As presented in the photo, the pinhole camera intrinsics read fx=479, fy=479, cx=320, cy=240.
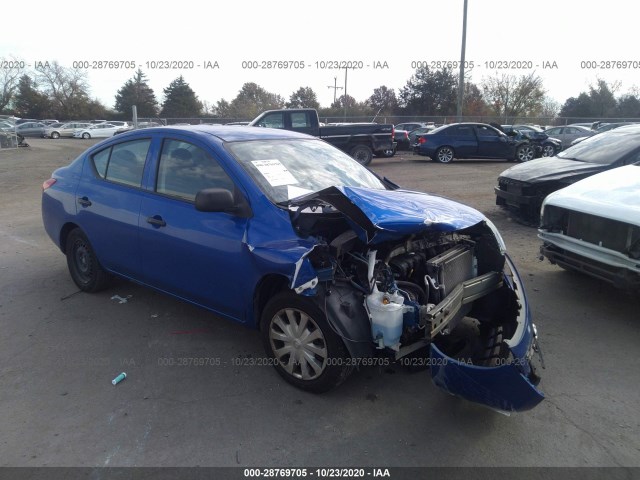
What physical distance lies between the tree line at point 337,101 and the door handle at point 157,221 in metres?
41.0

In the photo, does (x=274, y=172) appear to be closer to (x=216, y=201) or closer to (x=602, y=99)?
(x=216, y=201)

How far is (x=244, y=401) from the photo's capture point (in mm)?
3213

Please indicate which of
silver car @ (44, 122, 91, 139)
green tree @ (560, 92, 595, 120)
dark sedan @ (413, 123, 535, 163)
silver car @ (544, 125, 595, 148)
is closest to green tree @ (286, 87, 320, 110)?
silver car @ (44, 122, 91, 139)

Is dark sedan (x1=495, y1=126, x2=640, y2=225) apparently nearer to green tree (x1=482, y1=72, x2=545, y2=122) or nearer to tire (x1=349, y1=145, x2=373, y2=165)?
tire (x1=349, y1=145, x2=373, y2=165)

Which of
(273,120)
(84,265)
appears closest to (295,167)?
(84,265)

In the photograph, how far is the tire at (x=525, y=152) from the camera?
1809 centimetres

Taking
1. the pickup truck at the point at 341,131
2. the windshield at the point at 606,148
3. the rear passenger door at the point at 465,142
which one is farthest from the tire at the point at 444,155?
the windshield at the point at 606,148

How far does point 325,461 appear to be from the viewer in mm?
2672

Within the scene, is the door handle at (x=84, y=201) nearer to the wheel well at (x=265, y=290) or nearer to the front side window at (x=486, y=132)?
the wheel well at (x=265, y=290)

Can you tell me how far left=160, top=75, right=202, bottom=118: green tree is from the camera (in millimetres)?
52188

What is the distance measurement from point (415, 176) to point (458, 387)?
472 inches

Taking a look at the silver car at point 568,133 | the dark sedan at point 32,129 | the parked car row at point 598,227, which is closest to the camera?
the parked car row at point 598,227

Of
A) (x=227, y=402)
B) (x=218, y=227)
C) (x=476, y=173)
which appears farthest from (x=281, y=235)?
(x=476, y=173)

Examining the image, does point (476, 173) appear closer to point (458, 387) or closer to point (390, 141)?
point (390, 141)
